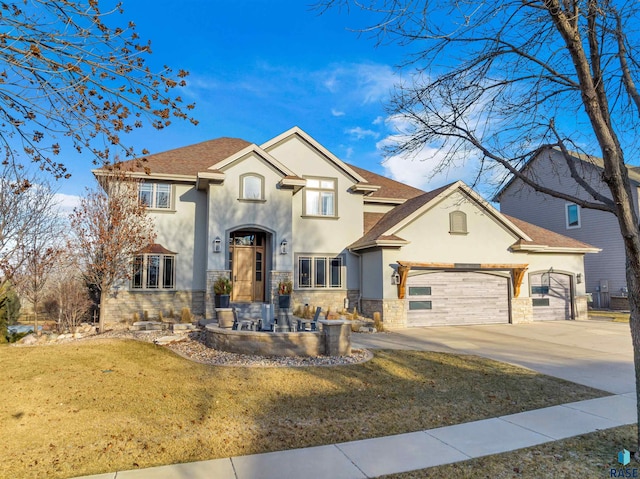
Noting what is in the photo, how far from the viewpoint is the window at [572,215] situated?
24531 millimetres

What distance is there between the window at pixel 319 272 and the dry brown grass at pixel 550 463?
531 inches

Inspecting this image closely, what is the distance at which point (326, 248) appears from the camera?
1841cm

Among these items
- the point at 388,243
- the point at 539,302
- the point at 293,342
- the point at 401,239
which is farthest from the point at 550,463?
the point at 539,302

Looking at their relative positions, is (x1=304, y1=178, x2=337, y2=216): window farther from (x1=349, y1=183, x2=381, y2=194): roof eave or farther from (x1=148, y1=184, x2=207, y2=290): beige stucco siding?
(x1=148, y1=184, x2=207, y2=290): beige stucco siding

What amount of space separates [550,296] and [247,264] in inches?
549

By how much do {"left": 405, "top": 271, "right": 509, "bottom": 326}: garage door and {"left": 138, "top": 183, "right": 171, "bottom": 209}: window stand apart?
1045 centimetres

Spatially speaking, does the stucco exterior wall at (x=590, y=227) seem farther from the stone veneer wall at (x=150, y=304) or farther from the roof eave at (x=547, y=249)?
the stone veneer wall at (x=150, y=304)

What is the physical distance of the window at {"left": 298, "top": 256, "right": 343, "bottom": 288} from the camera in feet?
59.3

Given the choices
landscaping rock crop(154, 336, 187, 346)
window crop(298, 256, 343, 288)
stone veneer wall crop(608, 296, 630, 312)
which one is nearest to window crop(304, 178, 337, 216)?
window crop(298, 256, 343, 288)

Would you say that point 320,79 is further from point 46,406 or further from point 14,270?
point 14,270

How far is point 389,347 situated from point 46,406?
7.80 metres

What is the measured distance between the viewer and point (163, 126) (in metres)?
4.14

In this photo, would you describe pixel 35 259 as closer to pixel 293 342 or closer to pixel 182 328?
pixel 182 328

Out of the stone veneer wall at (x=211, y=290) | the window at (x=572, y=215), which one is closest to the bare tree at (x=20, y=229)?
the stone veneer wall at (x=211, y=290)
